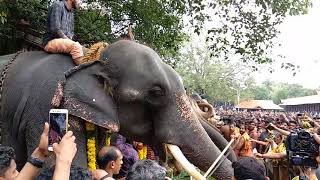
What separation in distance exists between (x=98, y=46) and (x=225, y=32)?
7178 mm

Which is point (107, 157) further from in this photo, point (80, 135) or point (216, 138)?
point (216, 138)

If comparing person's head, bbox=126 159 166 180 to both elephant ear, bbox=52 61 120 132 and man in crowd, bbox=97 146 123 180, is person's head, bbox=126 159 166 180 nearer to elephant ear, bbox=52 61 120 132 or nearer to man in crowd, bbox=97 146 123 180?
elephant ear, bbox=52 61 120 132

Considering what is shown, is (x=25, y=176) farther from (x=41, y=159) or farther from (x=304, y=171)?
(x=304, y=171)

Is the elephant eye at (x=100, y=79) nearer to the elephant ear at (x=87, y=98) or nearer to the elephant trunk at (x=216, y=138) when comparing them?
the elephant ear at (x=87, y=98)

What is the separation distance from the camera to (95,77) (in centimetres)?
392

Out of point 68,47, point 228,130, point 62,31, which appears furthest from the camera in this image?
point 228,130

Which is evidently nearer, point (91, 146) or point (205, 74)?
point (91, 146)

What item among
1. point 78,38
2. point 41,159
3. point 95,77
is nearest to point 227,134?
point 78,38

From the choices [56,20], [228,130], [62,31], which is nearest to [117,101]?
[62,31]

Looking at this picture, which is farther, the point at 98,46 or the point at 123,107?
the point at 98,46

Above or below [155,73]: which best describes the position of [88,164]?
below

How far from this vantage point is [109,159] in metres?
3.86

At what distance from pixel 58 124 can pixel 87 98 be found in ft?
4.21

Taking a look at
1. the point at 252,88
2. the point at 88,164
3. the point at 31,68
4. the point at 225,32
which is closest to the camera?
the point at 88,164
